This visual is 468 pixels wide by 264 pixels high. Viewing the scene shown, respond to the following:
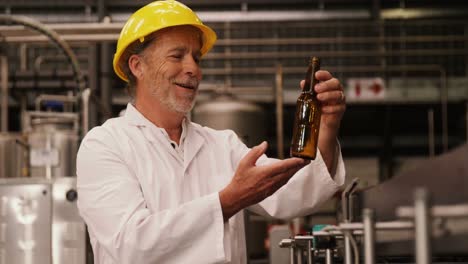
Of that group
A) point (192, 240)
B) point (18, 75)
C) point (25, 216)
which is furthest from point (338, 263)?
point (18, 75)

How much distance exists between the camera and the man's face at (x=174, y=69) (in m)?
1.86

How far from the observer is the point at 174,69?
1853 mm

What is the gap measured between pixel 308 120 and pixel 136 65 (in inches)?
24.1

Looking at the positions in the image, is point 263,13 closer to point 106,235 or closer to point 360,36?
point 360,36

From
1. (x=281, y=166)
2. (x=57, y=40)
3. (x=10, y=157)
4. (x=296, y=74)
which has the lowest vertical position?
(x=10, y=157)

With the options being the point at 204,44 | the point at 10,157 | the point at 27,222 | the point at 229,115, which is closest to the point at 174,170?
the point at 204,44

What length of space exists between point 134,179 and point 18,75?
414 centimetres

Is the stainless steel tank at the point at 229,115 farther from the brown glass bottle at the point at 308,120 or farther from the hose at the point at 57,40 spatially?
the brown glass bottle at the point at 308,120

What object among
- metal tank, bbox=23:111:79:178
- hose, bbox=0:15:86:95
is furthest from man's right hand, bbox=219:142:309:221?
hose, bbox=0:15:86:95

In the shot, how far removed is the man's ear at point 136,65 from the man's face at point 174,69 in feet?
0.23

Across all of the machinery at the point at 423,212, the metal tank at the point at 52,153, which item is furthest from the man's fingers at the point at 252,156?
the metal tank at the point at 52,153

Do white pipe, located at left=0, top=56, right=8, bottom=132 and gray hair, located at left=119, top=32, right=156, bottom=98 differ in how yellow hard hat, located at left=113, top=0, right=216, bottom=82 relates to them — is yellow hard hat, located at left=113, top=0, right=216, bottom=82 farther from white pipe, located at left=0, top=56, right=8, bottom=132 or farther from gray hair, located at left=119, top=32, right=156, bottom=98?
white pipe, located at left=0, top=56, right=8, bottom=132

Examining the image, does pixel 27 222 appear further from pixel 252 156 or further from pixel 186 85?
pixel 252 156

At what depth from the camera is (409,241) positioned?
102cm
